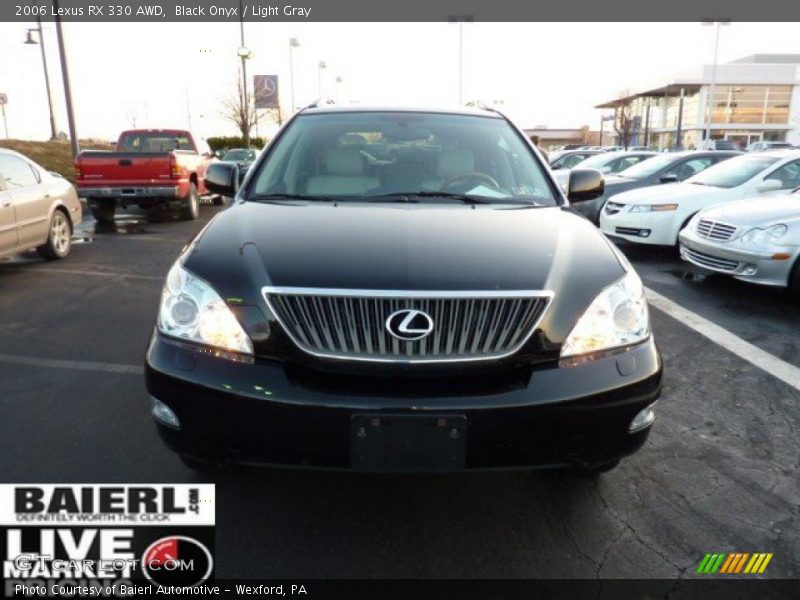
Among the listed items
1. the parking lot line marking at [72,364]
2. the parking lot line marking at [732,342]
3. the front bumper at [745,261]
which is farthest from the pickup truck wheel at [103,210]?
the front bumper at [745,261]

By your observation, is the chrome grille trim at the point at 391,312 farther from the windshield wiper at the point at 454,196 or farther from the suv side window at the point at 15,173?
the suv side window at the point at 15,173

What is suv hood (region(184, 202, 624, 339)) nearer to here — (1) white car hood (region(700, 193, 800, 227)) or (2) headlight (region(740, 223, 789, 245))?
(2) headlight (region(740, 223, 789, 245))

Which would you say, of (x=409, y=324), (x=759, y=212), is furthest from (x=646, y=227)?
(x=409, y=324)

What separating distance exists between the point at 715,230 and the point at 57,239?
26.0ft

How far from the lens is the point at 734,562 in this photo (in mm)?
2402

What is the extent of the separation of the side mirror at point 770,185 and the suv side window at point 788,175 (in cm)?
14

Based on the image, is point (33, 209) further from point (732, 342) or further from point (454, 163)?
point (732, 342)

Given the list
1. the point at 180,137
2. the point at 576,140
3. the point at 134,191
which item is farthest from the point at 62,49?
the point at 576,140

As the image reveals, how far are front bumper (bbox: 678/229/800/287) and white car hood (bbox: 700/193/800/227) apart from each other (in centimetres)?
25

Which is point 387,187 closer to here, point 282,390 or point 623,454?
point 282,390

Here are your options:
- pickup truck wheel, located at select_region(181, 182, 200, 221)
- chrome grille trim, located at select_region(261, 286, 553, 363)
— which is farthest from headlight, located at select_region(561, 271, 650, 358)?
pickup truck wheel, located at select_region(181, 182, 200, 221)

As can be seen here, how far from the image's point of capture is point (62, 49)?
14750 mm

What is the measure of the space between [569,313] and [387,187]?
144 centimetres

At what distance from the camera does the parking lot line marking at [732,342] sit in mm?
4371
